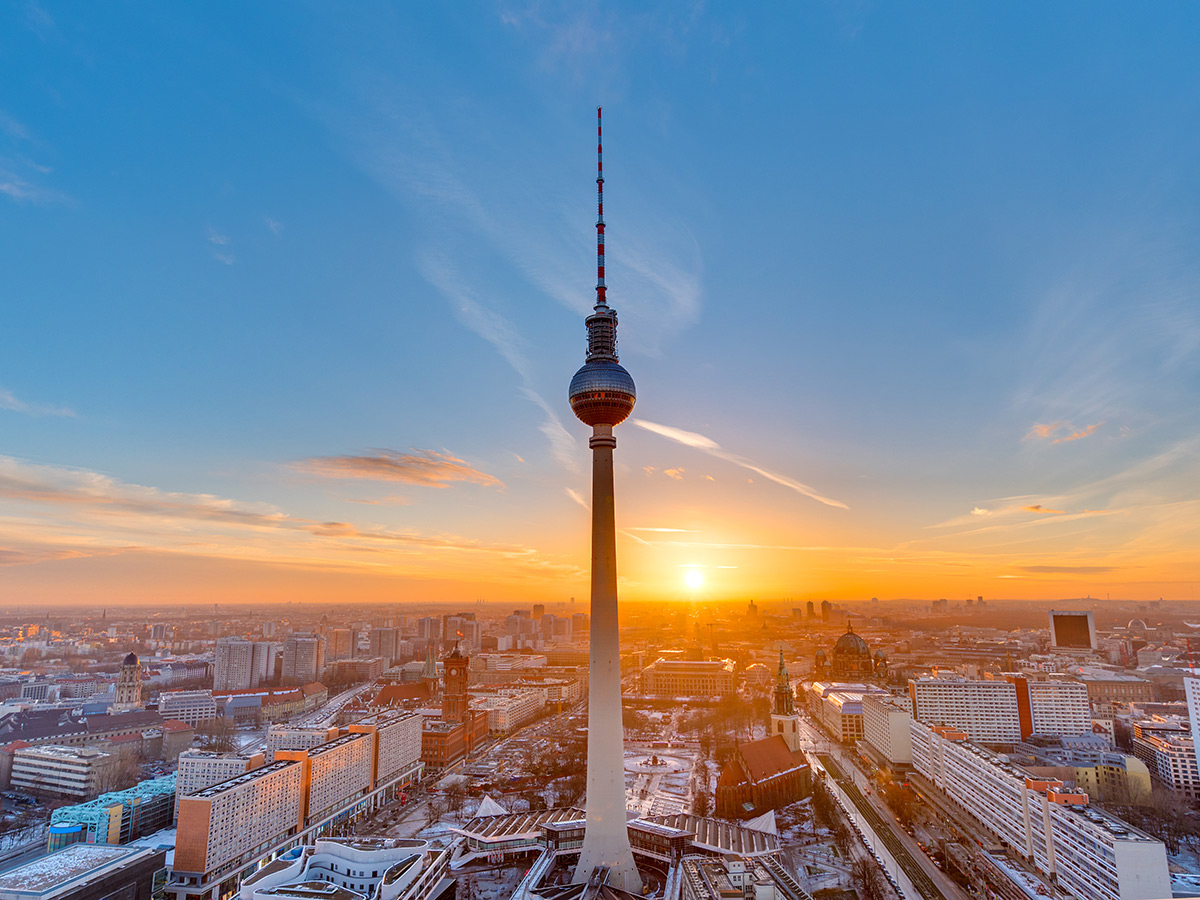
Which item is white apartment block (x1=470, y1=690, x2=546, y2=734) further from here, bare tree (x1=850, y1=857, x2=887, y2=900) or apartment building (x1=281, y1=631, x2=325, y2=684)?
bare tree (x1=850, y1=857, x2=887, y2=900)

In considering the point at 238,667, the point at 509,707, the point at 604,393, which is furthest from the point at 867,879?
the point at 238,667

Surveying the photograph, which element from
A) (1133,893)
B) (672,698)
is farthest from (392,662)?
(1133,893)

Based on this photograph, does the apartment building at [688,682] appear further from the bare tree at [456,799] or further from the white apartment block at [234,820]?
the white apartment block at [234,820]

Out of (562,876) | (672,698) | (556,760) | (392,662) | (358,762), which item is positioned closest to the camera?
(562,876)

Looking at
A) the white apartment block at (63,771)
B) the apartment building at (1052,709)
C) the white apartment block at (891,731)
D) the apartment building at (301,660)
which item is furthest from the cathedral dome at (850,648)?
the white apartment block at (63,771)

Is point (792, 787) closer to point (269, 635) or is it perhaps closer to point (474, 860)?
point (474, 860)

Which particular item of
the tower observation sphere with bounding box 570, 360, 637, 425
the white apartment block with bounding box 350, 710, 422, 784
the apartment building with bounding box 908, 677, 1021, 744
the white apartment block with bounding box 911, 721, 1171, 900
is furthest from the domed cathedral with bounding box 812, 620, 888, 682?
the tower observation sphere with bounding box 570, 360, 637, 425
